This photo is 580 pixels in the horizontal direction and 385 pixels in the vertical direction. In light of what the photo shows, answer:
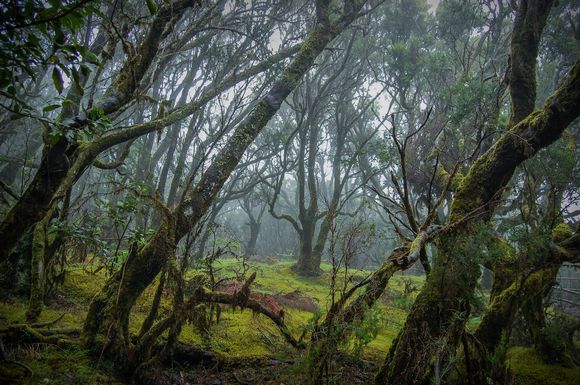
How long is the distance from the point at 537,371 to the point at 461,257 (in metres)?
3.11

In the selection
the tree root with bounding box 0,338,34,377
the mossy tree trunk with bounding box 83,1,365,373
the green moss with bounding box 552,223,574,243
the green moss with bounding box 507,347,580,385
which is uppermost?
the green moss with bounding box 552,223,574,243

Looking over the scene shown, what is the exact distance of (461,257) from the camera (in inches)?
119

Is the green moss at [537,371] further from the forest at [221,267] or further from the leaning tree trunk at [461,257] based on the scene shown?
the leaning tree trunk at [461,257]

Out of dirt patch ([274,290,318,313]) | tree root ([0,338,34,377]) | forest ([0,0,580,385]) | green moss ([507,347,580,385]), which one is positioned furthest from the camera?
dirt patch ([274,290,318,313])

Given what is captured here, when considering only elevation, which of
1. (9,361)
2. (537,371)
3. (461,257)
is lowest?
(537,371)

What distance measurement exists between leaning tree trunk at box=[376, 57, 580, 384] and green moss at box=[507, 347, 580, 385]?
192cm

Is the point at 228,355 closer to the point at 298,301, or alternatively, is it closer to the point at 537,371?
the point at 298,301

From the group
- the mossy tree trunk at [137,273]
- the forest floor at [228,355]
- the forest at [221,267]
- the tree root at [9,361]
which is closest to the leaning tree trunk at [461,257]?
the forest at [221,267]

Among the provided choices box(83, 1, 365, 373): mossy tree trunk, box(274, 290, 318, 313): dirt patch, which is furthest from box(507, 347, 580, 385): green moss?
box(83, 1, 365, 373): mossy tree trunk

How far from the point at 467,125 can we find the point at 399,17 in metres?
6.45

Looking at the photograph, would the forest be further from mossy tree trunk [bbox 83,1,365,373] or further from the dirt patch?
the dirt patch

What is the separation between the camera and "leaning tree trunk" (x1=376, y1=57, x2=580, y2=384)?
2.69 metres

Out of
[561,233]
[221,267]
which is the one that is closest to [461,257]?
[221,267]

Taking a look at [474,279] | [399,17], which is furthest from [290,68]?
[399,17]
